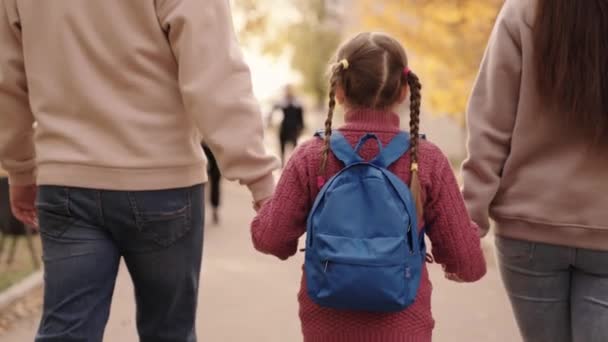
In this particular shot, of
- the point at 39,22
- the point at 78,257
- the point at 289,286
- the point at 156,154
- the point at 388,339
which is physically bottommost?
the point at 289,286

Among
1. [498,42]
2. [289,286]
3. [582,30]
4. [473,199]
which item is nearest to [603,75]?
[582,30]

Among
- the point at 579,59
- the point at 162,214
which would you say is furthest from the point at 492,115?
the point at 162,214

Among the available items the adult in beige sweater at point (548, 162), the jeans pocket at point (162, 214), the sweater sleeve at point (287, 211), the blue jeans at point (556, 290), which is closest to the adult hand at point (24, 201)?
the jeans pocket at point (162, 214)

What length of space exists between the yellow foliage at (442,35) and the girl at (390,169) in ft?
29.8

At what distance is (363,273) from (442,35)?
36.6ft

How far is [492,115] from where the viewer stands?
277 cm

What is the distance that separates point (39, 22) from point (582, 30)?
1706 mm

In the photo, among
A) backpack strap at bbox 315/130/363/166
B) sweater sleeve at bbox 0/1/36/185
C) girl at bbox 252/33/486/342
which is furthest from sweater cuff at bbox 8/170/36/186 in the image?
backpack strap at bbox 315/130/363/166

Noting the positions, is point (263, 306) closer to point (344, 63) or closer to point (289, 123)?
point (344, 63)

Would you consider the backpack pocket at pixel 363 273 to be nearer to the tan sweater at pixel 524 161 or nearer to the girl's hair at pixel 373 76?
the girl's hair at pixel 373 76

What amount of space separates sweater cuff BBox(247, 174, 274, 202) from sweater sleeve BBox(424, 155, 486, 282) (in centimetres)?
53

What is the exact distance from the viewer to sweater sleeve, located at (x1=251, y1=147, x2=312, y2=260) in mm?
2510

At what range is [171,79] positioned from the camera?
2.66m

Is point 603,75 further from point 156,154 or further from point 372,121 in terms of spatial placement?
point 156,154
